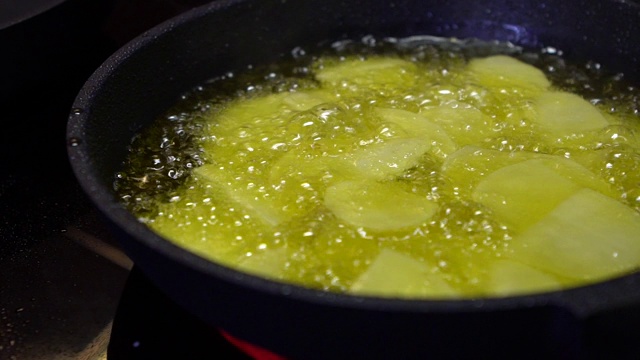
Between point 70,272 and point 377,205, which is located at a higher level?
point 377,205

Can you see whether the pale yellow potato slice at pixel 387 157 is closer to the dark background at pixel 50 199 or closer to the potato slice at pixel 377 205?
the potato slice at pixel 377 205

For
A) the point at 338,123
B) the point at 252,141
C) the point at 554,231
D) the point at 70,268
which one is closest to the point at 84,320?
the point at 70,268

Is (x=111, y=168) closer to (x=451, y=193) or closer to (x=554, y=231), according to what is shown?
(x=451, y=193)

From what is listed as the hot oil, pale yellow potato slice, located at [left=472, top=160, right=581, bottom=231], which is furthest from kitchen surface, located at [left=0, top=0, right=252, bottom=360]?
pale yellow potato slice, located at [left=472, top=160, right=581, bottom=231]

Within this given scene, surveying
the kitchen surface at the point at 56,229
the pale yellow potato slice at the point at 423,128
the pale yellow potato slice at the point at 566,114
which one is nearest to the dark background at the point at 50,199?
the kitchen surface at the point at 56,229

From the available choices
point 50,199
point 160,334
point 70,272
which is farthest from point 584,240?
point 50,199

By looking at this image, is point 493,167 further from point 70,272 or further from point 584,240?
point 70,272

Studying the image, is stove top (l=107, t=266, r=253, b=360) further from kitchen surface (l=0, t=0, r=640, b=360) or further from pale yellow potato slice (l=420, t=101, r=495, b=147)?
pale yellow potato slice (l=420, t=101, r=495, b=147)
